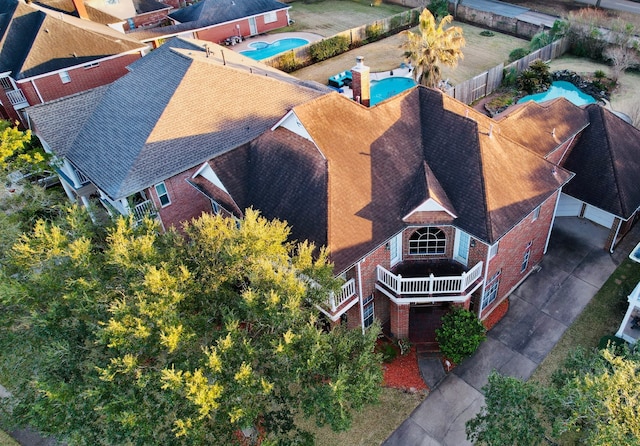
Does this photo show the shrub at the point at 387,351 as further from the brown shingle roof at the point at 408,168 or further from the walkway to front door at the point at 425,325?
the brown shingle roof at the point at 408,168

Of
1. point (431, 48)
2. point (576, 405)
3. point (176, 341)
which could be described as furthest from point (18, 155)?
point (576, 405)

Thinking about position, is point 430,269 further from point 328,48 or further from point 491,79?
point 328,48

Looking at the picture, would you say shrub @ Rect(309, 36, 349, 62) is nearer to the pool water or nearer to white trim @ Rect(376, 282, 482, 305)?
the pool water

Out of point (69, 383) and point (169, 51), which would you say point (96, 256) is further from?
point (169, 51)

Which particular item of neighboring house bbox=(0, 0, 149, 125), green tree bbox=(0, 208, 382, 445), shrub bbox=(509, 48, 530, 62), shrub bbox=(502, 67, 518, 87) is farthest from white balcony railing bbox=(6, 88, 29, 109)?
shrub bbox=(509, 48, 530, 62)

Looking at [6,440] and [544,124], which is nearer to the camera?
[6,440]

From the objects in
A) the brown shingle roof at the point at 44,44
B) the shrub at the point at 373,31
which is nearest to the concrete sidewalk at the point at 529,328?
the brown shingle roof at the point at 44,44

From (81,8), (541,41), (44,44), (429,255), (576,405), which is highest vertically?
(81,8)
